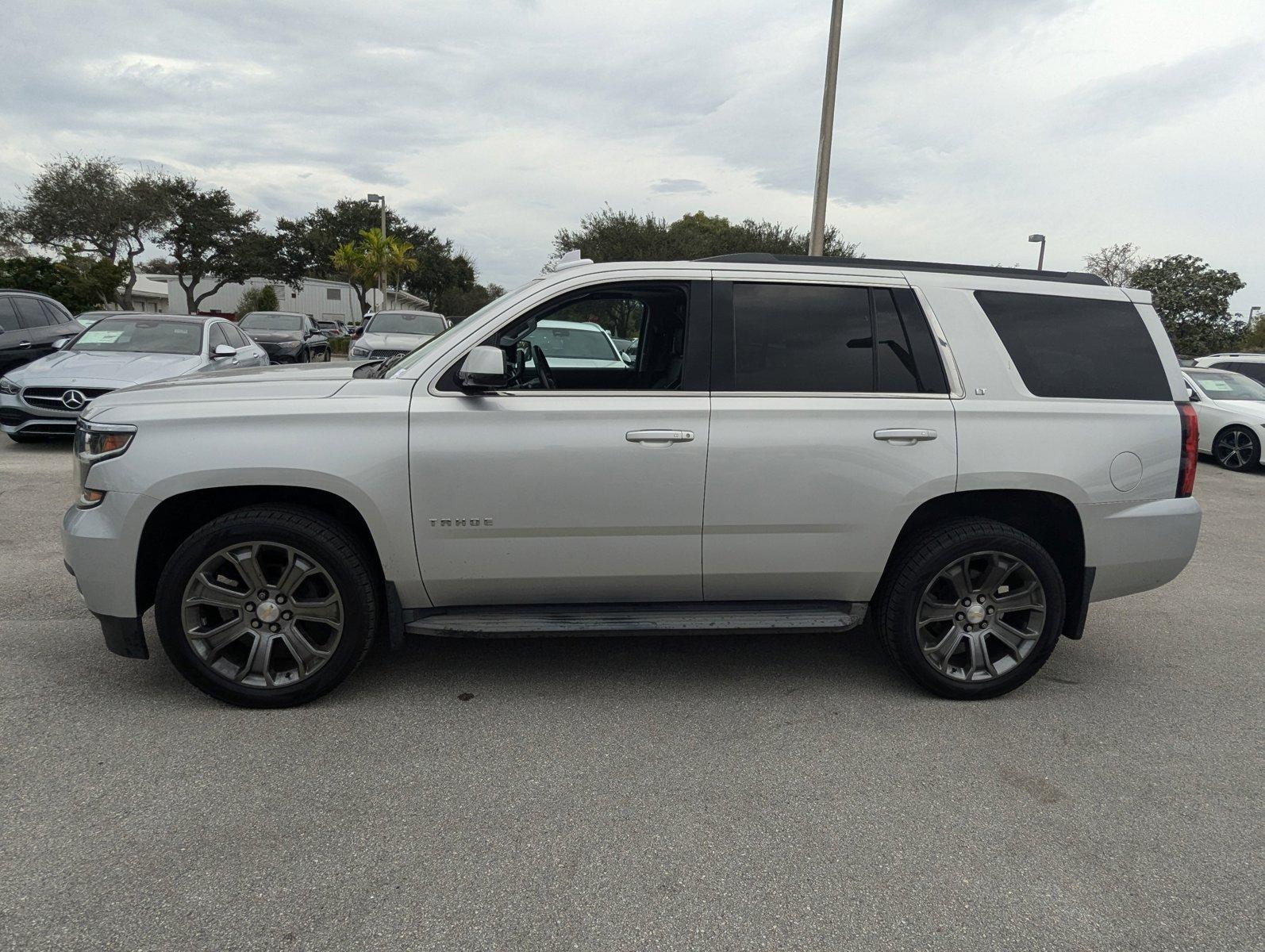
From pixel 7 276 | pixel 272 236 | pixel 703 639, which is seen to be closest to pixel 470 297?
pixel 272 236

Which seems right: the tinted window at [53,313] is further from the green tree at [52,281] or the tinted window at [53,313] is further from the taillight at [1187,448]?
the taillight at [1187,448]

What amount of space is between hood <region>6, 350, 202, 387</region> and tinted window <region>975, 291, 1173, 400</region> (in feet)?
26.3

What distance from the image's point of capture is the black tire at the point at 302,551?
11.1ft

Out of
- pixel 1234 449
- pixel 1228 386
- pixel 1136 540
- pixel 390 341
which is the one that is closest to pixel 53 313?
pixel 390 341

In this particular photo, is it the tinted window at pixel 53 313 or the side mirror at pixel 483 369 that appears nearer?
the side mirror at pixel 483 369

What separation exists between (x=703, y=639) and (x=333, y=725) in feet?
6.29

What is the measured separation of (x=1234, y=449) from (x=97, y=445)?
13629mm

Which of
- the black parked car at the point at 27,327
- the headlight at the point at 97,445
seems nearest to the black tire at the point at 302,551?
the headlight at the point at 97,445

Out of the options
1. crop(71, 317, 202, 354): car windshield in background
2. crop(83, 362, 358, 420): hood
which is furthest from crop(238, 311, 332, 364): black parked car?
crop(83, 362, 358, 420): hood

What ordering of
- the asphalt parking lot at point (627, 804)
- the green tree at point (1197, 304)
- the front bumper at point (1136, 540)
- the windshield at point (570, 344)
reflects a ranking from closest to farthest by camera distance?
the asphalt parking lot at point (627, 804)
the front bumper at point (1136, 540)
the windshield at point (570, 344)
the green tree at point (1197, 304)

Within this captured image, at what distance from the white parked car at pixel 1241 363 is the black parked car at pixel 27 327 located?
17545 millimetres

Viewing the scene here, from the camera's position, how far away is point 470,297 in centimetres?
7650

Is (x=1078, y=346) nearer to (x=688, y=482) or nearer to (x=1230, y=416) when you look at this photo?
(x=688, y=482)

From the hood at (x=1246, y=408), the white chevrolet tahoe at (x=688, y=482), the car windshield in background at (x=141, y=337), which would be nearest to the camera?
the white chevrolet tahoe at (x=688, y=482)
